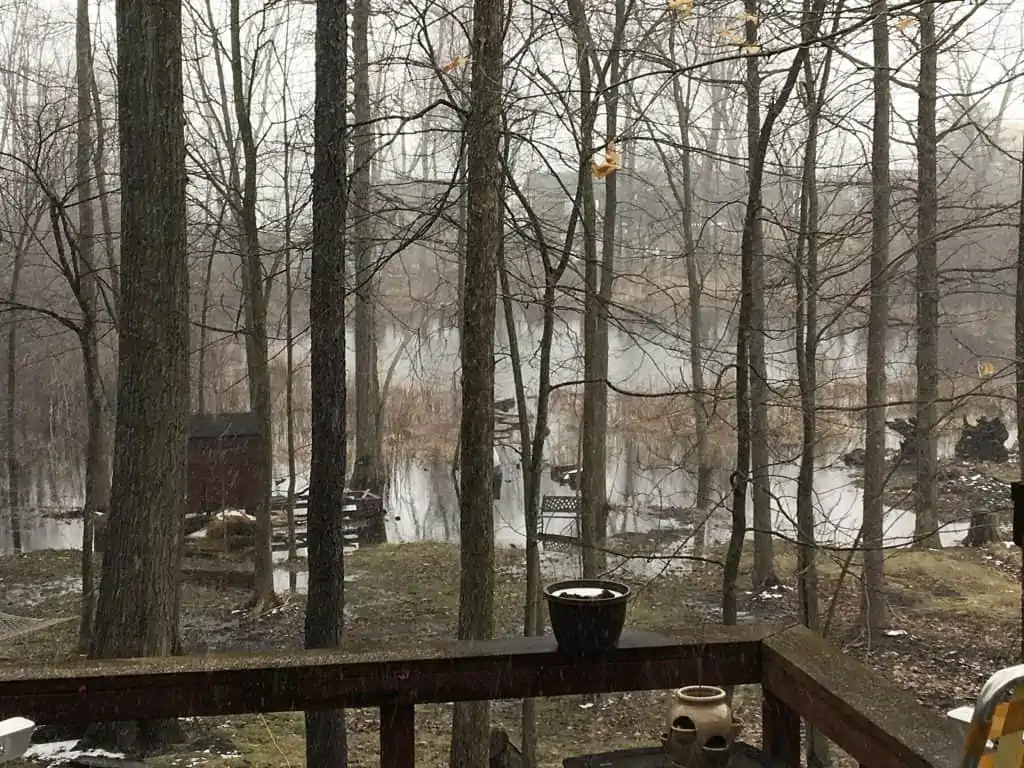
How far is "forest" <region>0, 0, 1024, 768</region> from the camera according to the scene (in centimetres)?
441

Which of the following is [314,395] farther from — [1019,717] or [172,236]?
[1019,717]

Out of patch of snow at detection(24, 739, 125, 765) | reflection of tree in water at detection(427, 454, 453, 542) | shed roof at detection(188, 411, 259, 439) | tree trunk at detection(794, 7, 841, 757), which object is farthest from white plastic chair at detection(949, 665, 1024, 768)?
shed roof at detection(188, 411, 259, 439)

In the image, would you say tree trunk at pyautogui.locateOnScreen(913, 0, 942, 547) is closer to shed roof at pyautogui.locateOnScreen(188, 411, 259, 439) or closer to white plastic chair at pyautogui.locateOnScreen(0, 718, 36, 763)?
white plastic chair at pyautogui.locateOnScreen(0, 718, 36, 763)

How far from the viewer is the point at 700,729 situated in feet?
6.89

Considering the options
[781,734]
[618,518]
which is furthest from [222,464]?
[781,734]

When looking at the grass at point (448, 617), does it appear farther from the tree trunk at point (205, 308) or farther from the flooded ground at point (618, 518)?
the tree trunk at point (205, 308)

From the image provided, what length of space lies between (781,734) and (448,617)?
624 centimetres

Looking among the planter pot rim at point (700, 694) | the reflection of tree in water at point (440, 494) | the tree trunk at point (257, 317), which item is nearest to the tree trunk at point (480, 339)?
the planter pot rim at point (700, 694)

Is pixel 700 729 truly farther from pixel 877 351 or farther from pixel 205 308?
pixel 205 308

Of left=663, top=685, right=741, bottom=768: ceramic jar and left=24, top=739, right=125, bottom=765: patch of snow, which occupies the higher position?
left=663, top=685, right=741, bottom=768: ceramic jar

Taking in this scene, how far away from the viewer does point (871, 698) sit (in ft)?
5.71

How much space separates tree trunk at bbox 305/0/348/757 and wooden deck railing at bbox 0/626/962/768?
263cm

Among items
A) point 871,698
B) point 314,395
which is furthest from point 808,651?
point 314,395

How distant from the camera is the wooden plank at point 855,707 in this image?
1.54 m
